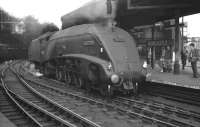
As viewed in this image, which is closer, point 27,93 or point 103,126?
point 103,126

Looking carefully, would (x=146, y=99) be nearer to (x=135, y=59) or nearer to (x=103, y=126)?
(x=135, y=59)

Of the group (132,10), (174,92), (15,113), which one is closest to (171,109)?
(174,92)

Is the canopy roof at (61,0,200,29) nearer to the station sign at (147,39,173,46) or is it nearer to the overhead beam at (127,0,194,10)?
the overhead beam at (127,0,194,10)

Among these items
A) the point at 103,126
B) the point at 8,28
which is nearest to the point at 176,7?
the point at 103,126

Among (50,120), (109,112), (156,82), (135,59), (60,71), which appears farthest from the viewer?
(60,71)

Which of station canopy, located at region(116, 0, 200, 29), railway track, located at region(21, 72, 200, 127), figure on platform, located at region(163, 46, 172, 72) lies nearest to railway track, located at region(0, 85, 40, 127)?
railway track, located at region(21, 72, 200, 127)

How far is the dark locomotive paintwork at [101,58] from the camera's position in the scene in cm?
933

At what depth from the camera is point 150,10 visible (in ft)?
40.3

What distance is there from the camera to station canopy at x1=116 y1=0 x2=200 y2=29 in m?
11.3

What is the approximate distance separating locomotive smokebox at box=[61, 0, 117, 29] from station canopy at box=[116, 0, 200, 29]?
100 cm

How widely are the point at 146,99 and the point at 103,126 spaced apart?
3.57 metres

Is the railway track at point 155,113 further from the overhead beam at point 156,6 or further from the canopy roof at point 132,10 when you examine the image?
the overhead beam at point 156,6

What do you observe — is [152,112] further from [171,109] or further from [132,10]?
[132,10]

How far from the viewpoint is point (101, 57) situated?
9750mm
